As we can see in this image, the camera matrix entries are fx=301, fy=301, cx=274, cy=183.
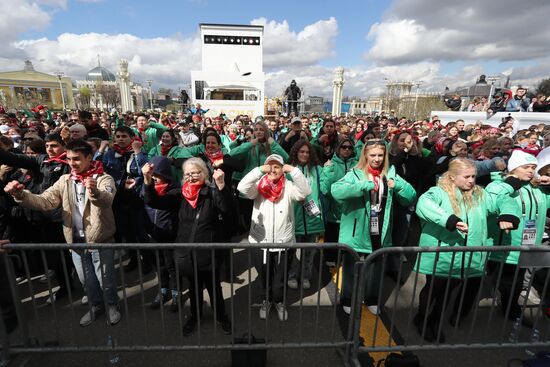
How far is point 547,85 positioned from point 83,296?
46440mm

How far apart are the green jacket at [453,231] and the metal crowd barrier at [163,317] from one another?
841 mm

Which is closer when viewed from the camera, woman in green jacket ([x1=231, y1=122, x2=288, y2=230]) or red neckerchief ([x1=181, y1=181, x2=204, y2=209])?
red neckerchief ([x1=181, y1=181, x2=204, y2=209])

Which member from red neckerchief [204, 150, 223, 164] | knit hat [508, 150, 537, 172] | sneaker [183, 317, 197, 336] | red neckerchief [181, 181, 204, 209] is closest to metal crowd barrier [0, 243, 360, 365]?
sneaker [183, 317, 197, 336]

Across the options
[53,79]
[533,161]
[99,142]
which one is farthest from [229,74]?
[53,79]

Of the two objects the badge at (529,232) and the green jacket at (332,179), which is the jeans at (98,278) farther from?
the badge at (529,232)

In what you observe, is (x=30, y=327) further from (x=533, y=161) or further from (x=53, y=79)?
(x=53, y=79)

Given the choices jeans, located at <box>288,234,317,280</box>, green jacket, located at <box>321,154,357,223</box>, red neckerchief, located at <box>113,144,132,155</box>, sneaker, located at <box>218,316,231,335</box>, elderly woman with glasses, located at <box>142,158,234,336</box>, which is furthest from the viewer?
red neckerchief, located at <box>113,144,132,155</box>

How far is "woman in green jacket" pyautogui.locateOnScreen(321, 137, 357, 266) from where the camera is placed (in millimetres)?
4035

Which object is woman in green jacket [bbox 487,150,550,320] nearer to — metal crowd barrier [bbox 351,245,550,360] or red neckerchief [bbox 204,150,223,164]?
metal crowd barrier [bbox 351,245,550,360]

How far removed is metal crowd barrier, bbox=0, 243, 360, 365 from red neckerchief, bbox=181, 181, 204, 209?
46cm

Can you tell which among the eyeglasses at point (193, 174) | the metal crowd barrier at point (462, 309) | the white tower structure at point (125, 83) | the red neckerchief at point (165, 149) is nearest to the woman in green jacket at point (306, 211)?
the metal crowd barrier at point (462, 309)

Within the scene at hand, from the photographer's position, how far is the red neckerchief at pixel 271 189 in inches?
126

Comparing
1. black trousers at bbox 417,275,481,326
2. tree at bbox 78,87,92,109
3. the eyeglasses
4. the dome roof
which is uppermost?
the dome roof

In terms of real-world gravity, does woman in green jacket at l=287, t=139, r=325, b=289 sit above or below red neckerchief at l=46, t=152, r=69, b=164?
→ below
